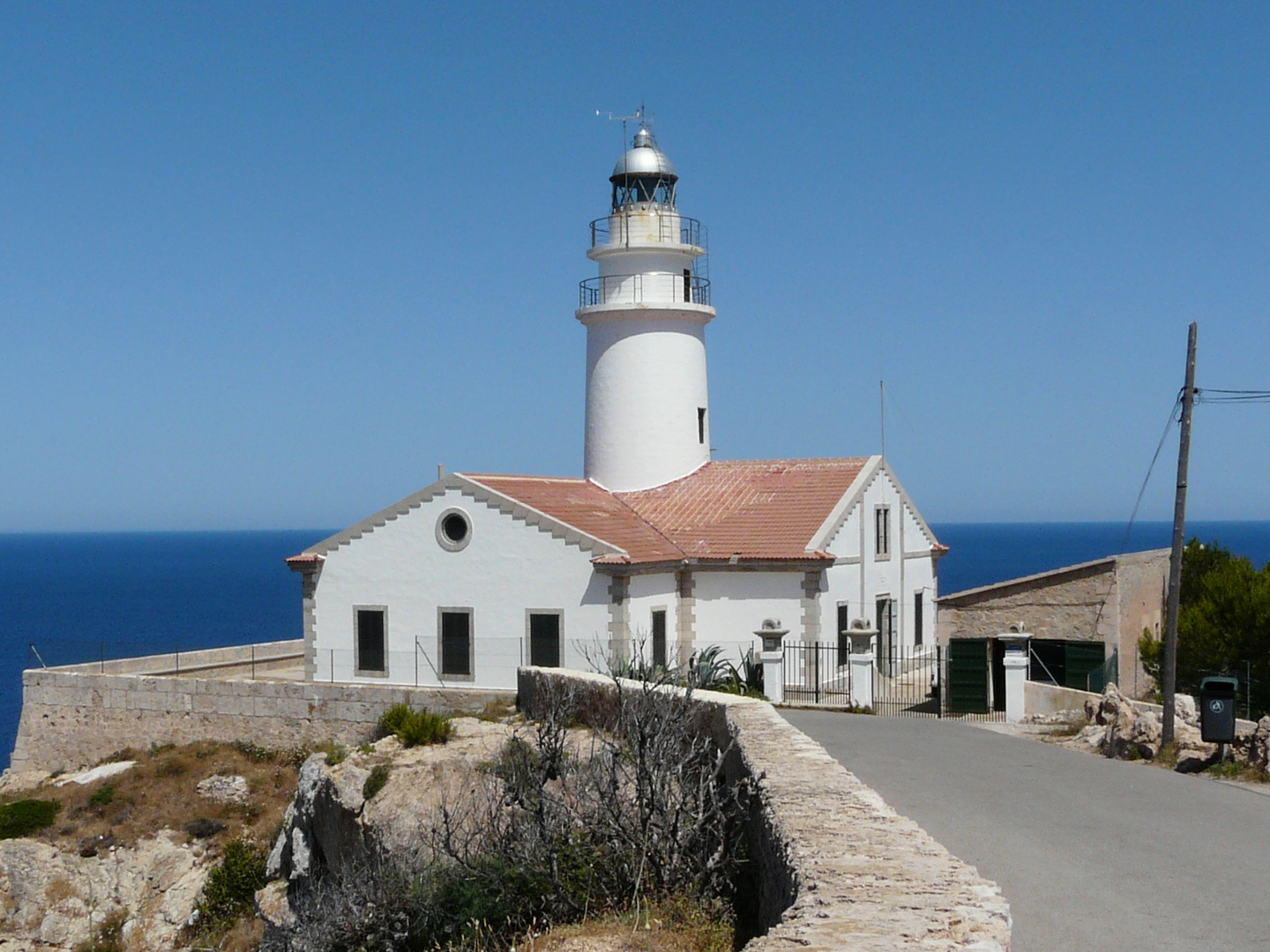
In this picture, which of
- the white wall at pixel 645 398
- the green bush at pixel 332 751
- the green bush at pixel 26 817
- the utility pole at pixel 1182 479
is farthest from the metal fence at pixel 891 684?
the green bush at pixel 26 817

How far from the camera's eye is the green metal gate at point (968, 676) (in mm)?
21141

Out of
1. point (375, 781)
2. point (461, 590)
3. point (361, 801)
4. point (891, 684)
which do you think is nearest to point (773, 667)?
point (891, 684)

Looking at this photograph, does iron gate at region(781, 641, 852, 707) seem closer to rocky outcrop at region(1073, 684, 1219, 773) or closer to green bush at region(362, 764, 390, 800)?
rocky outcrop at region(1073, 684, 1219, 773)

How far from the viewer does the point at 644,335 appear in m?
28.3

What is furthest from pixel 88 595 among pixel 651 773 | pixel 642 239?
pixel 651 773

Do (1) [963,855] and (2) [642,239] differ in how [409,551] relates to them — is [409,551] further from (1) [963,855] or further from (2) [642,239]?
(1) [963,855]

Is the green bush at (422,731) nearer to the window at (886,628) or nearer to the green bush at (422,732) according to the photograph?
the green bush at (422,732)

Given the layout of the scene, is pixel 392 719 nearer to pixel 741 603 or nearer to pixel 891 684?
pixel 741 603

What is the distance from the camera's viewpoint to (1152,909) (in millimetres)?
8219

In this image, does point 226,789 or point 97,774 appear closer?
point 226,789

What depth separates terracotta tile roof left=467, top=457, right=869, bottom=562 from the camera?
81.4 feet

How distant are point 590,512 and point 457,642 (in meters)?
3.50

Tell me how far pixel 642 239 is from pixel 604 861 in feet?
68.9

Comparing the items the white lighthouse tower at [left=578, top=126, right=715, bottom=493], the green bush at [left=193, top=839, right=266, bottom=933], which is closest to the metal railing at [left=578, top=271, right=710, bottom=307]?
the white lighthouse tower at [left=578, top=126, right=715, bottom=493]
